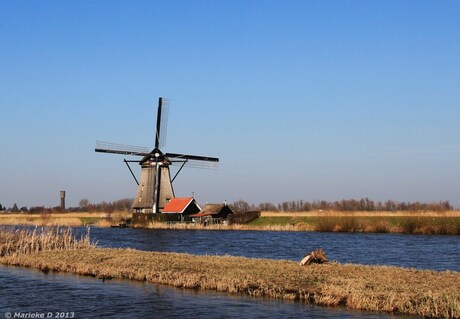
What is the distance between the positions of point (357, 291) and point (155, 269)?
731 centimetres

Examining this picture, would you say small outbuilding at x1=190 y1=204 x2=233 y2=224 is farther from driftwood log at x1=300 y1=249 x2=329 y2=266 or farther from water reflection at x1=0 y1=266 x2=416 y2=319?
water reflection at x1=0 y1=266 x2=416 y2=319

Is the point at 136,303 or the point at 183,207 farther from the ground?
the point at 183,207

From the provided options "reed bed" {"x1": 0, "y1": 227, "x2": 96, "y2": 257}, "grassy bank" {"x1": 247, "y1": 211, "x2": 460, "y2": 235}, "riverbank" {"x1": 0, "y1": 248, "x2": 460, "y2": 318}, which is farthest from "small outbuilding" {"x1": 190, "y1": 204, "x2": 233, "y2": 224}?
"riverbank" {"x1": 0, "y1": 248, "x2": 460, "y2": 318}

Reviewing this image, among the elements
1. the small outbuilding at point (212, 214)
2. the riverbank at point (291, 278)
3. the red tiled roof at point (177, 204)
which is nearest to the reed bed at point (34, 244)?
the riverbank at point (291, 278)

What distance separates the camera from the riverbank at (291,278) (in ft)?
43.1

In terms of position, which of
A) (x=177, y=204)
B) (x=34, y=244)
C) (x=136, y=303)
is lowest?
(x=136, y=303)

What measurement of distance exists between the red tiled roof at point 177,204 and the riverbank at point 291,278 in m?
38.7

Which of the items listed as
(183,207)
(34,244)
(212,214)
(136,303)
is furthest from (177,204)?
(136,303)

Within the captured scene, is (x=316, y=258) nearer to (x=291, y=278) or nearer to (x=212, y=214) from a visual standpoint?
(x=291, y=278)

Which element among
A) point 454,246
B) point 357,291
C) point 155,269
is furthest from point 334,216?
point 357,291

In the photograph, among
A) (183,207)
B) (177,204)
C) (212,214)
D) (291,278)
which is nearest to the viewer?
(291,278)

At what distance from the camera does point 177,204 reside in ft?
207

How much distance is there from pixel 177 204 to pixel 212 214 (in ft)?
12.9

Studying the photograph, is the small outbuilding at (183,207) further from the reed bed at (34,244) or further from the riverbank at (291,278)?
the riverbank at (291,278)
